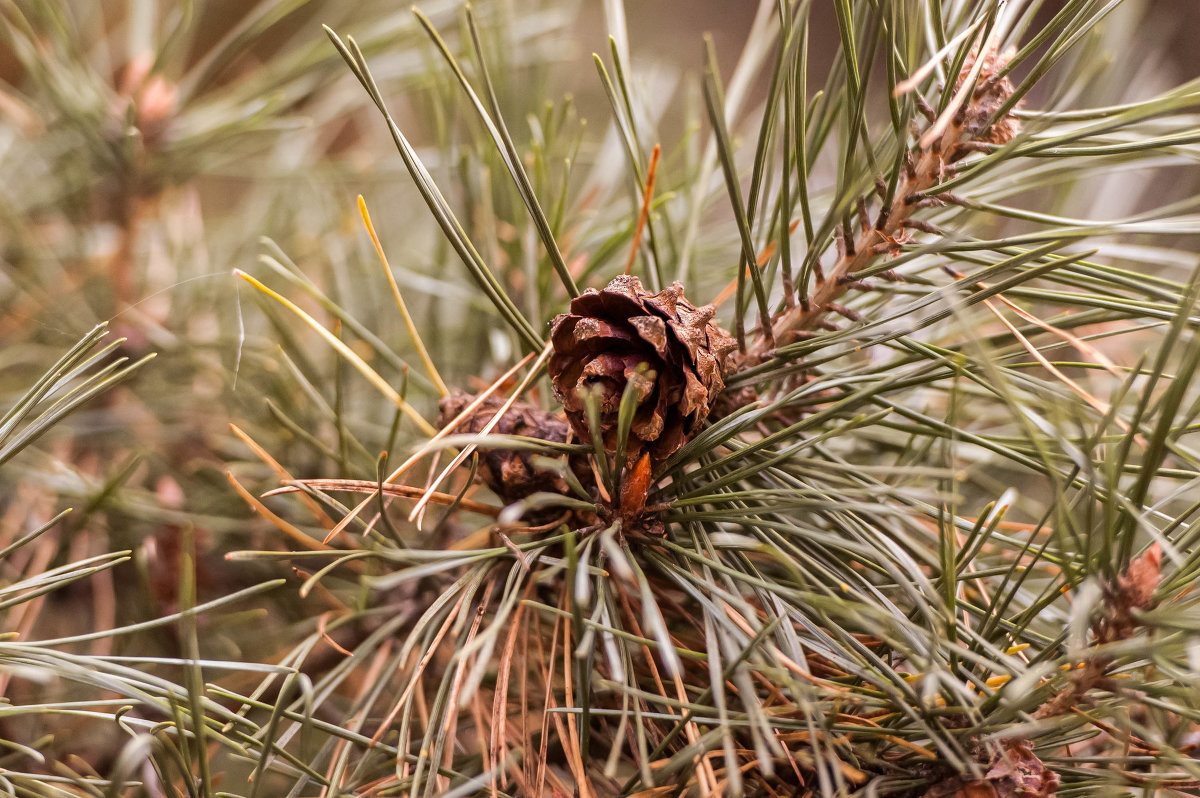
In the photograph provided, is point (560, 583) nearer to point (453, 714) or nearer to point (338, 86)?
point (453, 714)

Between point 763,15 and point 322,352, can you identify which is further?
point 322,352

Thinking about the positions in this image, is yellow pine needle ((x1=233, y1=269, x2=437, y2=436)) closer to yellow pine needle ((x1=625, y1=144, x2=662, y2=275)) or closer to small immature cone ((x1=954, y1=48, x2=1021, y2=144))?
yellow pine needle ((x1=625, y1=144, x2=662, y2=275))

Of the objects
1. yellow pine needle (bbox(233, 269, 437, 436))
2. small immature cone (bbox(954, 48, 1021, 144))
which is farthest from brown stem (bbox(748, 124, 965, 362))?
yellow pine needle (bbox(233, 269, 437, 436))

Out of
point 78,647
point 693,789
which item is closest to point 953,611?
point 693,789

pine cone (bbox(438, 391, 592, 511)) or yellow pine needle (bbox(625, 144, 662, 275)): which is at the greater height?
yellow pine needle (bbox(625, 144, 662, 275))

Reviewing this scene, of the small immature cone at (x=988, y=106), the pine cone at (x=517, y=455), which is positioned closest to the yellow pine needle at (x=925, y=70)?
the small immature cone at (x=988, y=106)

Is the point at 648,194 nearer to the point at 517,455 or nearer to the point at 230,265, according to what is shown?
the point at 517,455
